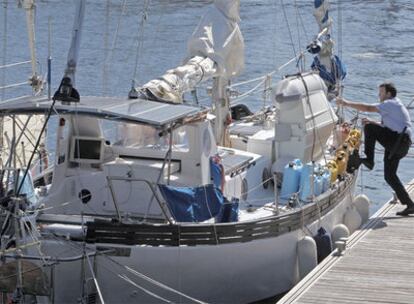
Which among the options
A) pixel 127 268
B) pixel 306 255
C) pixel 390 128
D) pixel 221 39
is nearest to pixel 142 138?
pixel 127 268

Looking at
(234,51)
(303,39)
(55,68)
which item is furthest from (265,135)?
(303,39)

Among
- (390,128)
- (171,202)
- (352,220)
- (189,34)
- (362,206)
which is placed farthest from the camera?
(189,34)

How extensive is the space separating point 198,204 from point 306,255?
2165 millimetres

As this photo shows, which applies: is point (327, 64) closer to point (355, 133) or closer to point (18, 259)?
point (355, 133)

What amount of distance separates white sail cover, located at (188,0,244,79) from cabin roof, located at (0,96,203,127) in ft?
13.1

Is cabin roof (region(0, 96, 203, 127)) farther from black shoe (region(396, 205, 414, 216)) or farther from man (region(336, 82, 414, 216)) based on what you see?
black shoe (region(396, 205, 414, 216))

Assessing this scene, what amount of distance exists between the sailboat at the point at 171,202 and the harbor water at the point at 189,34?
1021 centimetres

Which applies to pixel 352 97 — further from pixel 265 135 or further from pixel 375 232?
pixel 375 232

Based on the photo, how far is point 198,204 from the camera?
50.1 ft

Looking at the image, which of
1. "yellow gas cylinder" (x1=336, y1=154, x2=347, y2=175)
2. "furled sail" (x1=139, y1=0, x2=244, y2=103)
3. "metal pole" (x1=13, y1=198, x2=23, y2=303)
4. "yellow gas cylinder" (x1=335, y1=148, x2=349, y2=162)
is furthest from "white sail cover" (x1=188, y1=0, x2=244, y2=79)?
"metal pole" (x1=13, y1=198, x2=23, y2=303)

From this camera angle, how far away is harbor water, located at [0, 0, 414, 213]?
36125 mm

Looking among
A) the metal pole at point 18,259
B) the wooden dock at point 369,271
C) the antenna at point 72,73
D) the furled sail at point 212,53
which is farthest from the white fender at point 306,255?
the metal pole at point 18,259

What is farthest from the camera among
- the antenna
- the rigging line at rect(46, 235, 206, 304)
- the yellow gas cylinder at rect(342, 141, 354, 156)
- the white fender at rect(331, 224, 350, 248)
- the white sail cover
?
the white sail cover

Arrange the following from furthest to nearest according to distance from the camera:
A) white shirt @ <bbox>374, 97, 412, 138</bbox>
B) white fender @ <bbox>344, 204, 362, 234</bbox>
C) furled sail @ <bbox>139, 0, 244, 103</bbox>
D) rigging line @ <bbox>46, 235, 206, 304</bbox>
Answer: white fender @ <bbox>344, 204, 362, 234</bbox>, furled sail @ <bbox>139, 0, 244, 103</bbox>, white shirt @ <bbox>374, 97, 412, 138</bbox>, rigging line @ <bbox>46, 235, 206, 304</bbox>
